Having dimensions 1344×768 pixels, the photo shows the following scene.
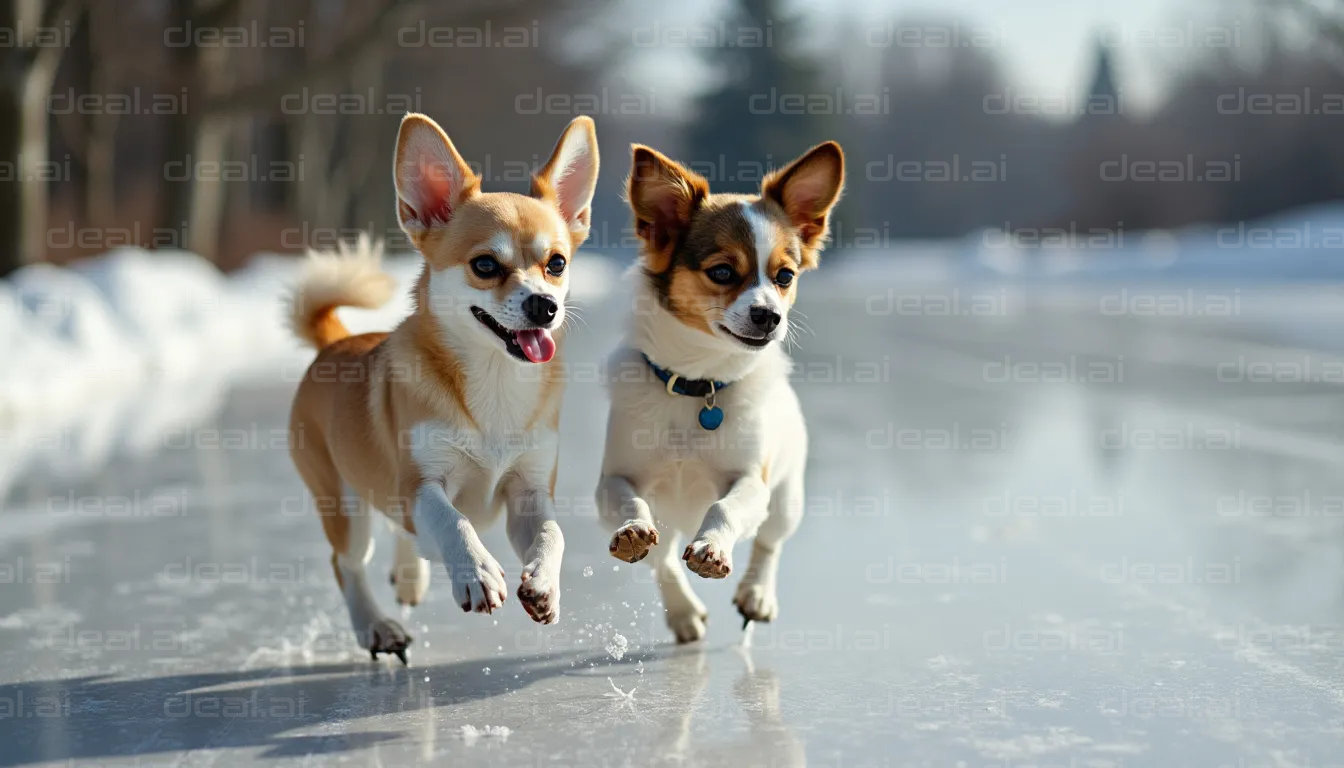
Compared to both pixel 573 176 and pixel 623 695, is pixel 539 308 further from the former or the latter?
pixel 623 695

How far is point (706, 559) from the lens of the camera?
312 cm

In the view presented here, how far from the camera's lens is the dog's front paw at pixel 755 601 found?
387 cm

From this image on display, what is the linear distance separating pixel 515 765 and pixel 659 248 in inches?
59.2

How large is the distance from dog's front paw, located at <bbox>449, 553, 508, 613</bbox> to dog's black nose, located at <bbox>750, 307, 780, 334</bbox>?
0.91 metres

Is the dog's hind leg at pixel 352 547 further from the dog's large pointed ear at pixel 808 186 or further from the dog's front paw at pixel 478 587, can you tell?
Answer: the dog's large pointed ear at pixel 808 186

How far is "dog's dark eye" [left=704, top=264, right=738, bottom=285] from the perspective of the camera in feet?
11.7

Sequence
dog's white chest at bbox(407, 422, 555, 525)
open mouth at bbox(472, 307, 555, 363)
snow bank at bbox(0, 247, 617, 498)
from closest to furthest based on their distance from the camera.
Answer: open mouth at bbox(472, 307, 555, 363) → dog's white chest at bbox(407, 422, 555, 525) → snow bank at bbox(0, 247, 617, 498)

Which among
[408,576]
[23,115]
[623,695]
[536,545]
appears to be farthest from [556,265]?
[23,115]

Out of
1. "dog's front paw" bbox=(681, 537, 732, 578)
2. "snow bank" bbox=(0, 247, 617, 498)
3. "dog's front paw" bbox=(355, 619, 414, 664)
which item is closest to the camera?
"dog's front paw" bbox=(681, 537, 732, 578)

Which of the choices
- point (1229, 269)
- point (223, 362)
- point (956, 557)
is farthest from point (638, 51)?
point (956, 557)

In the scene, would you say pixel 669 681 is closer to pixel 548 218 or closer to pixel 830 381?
pixel 548 218

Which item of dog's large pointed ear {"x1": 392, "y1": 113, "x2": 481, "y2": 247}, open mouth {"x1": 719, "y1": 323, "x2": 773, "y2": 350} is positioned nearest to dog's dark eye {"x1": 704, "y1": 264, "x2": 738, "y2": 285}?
open mouth {"x1": 719, "y1": 323, "x2": 773, "y2": 350}

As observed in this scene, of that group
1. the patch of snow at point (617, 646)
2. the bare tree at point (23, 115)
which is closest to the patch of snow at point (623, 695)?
the patch of snow at point (617, 646)

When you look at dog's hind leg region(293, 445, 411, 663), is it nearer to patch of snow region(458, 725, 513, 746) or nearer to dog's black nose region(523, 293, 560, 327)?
patch of snow region(458, 725, 513, 746)
